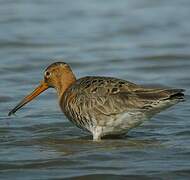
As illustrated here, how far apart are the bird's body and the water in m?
0.23

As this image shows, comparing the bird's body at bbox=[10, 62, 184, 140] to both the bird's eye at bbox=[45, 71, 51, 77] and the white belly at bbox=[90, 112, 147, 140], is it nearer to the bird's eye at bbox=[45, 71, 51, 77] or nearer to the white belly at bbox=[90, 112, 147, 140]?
the white belly at bbox=[90, 112, 147, 140]

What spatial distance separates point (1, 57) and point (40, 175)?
310 inches

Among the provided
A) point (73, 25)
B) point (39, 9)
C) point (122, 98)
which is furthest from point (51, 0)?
point (122, 98)

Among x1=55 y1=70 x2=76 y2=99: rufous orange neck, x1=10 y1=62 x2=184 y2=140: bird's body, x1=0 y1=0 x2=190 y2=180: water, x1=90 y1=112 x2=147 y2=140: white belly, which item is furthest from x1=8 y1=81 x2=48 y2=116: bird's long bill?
x1=90 y1=112 x2=147 y2=140: white belly

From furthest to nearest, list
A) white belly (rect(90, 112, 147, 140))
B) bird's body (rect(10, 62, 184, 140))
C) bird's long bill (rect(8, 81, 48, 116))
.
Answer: bird's long bill (rect(8, 81, 48, 116))
white belly (rect(90, 112, 147, 140))
bird's body (rect(10, 62, 184, 140))

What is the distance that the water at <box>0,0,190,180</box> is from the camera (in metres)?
9.74

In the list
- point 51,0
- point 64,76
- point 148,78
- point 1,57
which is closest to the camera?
point 64,76

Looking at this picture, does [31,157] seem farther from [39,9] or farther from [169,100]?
[39,9]

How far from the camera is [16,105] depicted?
13102mm

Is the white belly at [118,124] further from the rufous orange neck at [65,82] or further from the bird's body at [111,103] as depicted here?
the rufous orange neck at [65,82]

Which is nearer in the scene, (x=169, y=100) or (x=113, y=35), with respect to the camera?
(x=169, y=100)

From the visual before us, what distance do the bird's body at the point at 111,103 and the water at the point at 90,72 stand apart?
0.23 m

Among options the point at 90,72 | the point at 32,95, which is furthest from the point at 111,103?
the point at 90,72

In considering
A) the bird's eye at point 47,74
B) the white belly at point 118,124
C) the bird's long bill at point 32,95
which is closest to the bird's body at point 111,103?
the white belly at point 118,124
